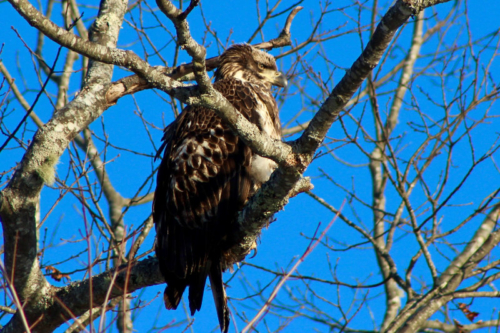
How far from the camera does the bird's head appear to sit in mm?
5500

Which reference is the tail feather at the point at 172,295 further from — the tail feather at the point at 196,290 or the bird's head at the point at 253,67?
the bird's head at the point at 253,67

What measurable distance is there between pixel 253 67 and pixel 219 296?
7.79ft

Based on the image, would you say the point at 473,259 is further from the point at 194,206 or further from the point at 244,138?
the point at 244,138

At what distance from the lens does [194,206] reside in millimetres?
4262

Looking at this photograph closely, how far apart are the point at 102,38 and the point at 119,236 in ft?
12.2

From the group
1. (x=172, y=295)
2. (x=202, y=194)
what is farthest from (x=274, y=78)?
(x=172, y=295)

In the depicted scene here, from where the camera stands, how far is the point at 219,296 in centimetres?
420

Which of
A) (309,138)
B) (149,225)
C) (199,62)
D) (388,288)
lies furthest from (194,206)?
(388,288)

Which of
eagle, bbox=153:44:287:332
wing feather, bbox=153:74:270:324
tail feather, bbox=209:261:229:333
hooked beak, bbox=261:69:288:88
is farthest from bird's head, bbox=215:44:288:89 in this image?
tail feather, bbox=209:261:229:333

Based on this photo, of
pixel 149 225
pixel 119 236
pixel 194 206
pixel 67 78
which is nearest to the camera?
pixel 194 206

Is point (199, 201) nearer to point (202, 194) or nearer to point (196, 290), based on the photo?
point (202, 194)

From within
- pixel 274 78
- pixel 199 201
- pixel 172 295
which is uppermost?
pixel 274 78

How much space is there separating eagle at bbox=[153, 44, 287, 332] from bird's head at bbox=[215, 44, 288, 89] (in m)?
0.85

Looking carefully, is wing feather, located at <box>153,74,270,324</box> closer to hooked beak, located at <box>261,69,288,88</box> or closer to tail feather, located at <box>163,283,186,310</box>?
tail feather, located at <box>163,283,186,310</box>
